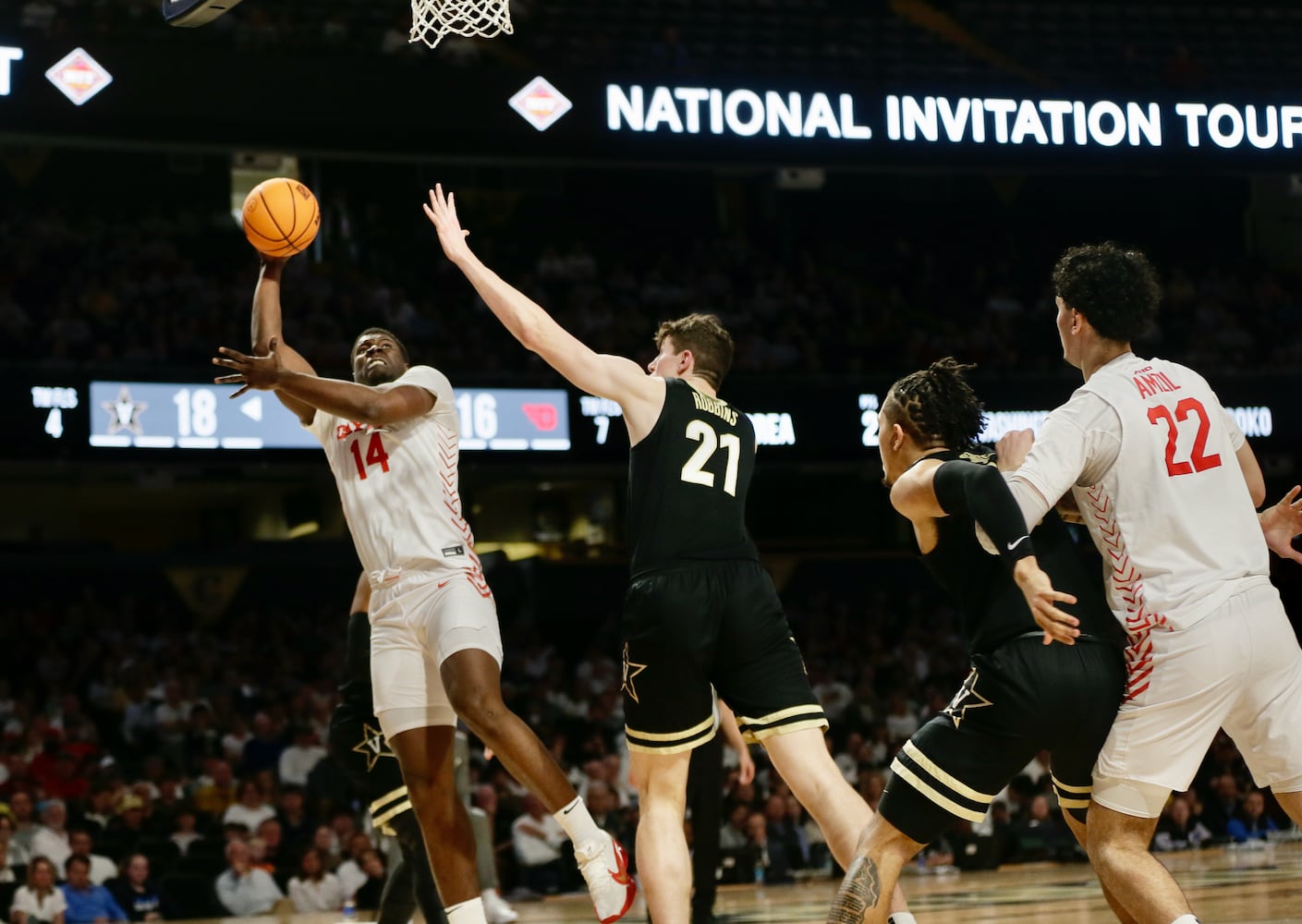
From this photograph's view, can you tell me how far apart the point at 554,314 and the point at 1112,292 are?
15326 mm

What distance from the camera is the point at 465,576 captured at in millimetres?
5465

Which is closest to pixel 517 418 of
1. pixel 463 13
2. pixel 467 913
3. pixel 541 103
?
pixel 541 103

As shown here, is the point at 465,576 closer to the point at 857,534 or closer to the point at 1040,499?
the point at 1040,499

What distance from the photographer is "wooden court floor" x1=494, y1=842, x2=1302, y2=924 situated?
7.74m

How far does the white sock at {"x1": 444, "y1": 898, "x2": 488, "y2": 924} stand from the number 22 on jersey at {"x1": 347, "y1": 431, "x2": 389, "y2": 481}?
60.2 inches

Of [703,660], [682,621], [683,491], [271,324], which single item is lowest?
[703,660]

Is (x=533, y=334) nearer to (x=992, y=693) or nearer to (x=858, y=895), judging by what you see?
(x=992, y=693)

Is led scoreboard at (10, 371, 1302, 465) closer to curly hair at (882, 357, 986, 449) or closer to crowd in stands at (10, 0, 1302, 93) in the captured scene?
crowd in stands at (10, 0, 1302, 93)

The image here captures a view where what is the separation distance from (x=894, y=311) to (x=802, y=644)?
4.87 meters

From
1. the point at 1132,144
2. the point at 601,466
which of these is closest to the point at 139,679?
the point at 601,466

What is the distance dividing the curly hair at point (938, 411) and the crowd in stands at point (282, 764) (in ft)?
27.4

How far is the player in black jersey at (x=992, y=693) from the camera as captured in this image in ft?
13.7

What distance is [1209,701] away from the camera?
13.4 feet

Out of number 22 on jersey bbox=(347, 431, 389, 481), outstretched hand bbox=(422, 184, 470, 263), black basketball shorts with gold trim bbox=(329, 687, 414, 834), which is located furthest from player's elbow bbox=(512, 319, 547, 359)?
black basketball shorts with gold trim bbox=(329, 687, 414, 834)
